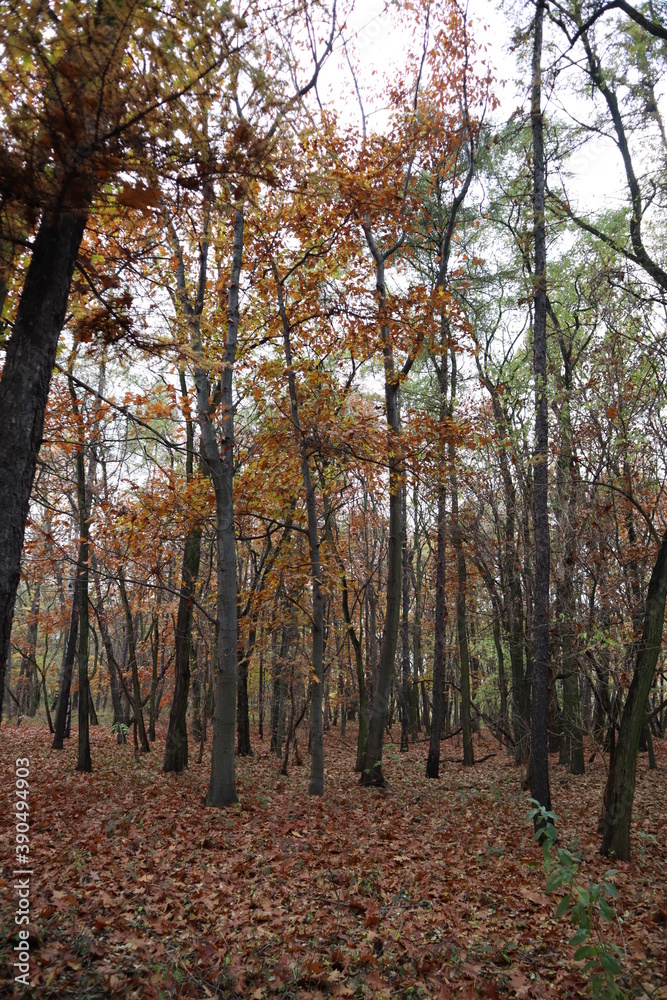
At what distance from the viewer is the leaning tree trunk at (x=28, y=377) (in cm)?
364

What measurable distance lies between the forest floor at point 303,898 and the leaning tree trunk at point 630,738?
384 mm

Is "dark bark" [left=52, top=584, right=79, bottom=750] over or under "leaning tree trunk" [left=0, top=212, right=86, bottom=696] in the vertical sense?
under

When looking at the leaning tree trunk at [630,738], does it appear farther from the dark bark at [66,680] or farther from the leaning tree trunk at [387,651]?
the dark bark at [66,680]

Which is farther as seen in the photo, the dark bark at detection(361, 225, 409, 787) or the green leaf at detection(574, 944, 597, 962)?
the dark bark at detection(361, 225, 409, 787)

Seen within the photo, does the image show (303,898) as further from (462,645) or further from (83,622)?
(462,645)

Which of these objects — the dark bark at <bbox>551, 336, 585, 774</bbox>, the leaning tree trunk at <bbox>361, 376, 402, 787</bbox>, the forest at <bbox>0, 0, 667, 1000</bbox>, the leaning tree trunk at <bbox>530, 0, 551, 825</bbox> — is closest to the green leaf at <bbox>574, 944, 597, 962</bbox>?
the forest at <bbox>0, 0, 667, 1000</bbox>

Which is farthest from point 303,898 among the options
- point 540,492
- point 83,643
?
point 83,643

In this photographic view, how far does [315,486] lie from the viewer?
39.7 ft

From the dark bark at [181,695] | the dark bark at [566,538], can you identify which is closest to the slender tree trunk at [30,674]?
the dark bark at [181,695]

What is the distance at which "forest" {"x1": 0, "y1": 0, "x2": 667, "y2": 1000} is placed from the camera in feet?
12.8

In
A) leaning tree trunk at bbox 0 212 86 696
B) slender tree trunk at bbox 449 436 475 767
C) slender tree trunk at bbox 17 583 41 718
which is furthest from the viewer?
slender tree trunk at bbox 17 583 41 718

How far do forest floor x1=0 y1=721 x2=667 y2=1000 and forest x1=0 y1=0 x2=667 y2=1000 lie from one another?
0.13 feet

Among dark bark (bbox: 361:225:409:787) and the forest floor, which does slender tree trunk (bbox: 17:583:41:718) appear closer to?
the forest floor

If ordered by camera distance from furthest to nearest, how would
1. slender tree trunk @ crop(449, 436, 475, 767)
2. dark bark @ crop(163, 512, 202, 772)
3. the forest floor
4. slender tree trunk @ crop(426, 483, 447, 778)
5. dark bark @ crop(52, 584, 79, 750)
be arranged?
slender tree trunk @ crop(449, 436, 475, 767)
dark bark @ crop(52, 584, 79, 750)
slender tree trunk @ crop(426, 483, 447, 778)
dark bark @ crop(163, 512, 202, 772)
the forest floor
